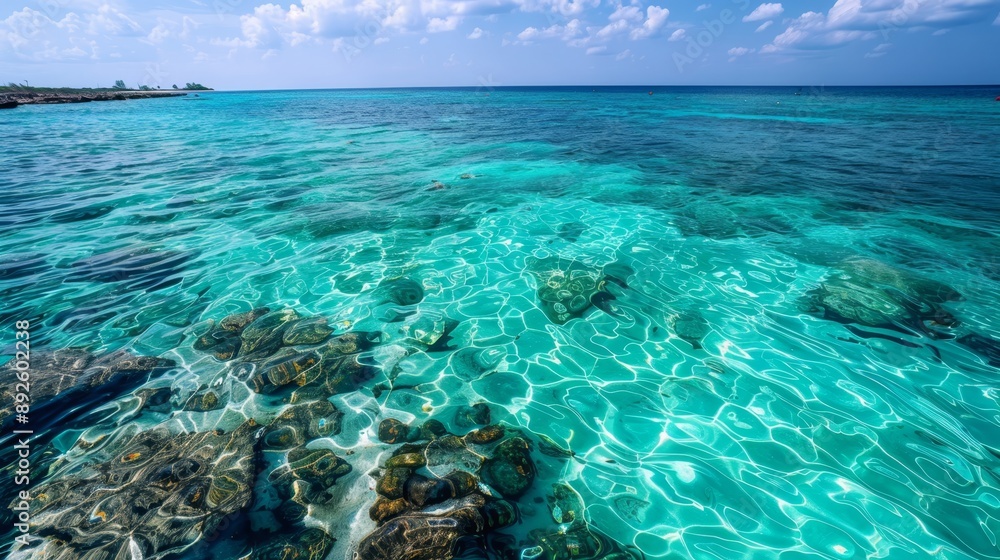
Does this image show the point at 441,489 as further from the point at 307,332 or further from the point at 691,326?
the point at 691,326

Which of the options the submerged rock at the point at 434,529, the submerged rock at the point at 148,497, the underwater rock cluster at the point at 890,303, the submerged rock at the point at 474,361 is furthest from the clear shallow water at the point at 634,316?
the submerged rock at the point at 148,497

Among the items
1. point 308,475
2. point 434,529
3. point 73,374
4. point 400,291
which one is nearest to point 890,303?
point 434,529

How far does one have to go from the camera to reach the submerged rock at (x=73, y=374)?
5445mm

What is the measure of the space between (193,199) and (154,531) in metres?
13.3

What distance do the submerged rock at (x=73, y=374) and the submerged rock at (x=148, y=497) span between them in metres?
1.47

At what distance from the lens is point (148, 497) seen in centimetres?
412

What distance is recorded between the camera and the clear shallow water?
4.43m

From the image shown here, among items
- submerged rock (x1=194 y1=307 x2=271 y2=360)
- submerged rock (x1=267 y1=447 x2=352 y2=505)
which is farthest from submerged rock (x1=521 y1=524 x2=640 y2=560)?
submerged rock (x1=194 y1=307 x2=271 y2=360)

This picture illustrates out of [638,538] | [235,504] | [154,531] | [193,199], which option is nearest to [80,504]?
[154,531]

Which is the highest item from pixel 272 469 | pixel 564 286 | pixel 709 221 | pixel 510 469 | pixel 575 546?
pixel 709 221

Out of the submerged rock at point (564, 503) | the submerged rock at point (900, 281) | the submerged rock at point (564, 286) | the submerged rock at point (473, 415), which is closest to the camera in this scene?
the submerged rock at point (564, 503)

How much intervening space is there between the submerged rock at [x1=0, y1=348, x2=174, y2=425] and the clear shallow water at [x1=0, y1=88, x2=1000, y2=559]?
335 millimetres

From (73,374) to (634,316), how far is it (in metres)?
8.99

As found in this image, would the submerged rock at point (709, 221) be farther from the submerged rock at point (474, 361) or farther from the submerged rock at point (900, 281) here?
the submerged rock at point (474, 361)
